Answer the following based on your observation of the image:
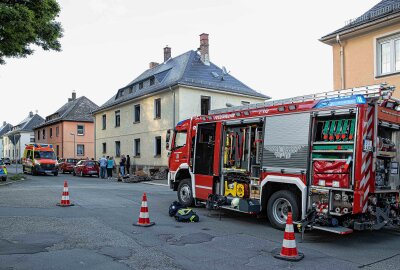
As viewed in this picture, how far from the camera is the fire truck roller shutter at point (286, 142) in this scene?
8047mm

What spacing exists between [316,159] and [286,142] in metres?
0.85

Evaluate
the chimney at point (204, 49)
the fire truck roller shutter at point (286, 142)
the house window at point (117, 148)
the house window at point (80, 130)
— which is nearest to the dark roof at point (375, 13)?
the fire truck roller shutter at point (286, 142)

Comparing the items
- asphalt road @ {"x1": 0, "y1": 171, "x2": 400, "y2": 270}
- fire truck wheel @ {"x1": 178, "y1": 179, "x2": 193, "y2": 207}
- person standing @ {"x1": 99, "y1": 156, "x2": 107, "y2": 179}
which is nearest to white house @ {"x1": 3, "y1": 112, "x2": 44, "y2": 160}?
person standing @ {"x1": 99, "y1": 156, "x2": 107, "y2": 179}

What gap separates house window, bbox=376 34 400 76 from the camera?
13.2 metres

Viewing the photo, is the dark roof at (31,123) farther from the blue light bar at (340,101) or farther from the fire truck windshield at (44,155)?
the blue light bar at (340,101)

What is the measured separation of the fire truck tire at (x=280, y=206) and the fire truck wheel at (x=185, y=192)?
11.4 ft

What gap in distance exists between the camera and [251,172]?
31.1 feet

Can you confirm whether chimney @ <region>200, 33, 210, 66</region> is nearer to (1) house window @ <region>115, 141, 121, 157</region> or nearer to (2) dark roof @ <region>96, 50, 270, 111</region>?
(2) dark roof @ <region>96, 50, 270, 111</region>

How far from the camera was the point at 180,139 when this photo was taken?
39.8 ft

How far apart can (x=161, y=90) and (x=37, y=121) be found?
60.4m

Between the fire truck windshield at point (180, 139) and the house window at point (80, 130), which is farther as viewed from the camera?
the house window at point (80, 130)

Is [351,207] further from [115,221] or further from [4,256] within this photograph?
[4,256]

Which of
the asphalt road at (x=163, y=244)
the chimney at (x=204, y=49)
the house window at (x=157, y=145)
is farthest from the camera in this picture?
the chimney at (x=204, y=49)

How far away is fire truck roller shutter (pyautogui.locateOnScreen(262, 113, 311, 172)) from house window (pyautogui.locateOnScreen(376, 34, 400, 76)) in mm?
7012
